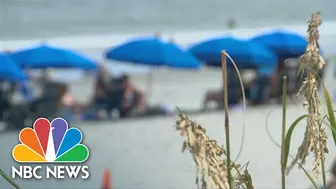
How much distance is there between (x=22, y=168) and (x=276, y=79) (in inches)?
358

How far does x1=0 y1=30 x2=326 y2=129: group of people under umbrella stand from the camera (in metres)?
13.6

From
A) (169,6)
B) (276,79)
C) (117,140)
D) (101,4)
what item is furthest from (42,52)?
(169,6)

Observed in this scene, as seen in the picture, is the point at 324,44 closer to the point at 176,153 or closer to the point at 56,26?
the point at 56,26

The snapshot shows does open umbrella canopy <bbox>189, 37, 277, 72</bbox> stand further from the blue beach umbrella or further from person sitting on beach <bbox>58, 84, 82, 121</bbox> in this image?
person sitting on beach <bbox>58, 84, 82, 121</bbox>

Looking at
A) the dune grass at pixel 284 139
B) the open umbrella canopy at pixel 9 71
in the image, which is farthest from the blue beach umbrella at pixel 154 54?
the dune grass at pixel 284 139

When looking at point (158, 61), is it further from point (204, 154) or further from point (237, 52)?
point (204, 154)

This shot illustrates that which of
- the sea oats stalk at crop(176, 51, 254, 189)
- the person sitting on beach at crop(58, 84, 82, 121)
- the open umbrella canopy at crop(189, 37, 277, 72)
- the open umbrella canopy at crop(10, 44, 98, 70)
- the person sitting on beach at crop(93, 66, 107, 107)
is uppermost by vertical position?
the open umbrella canopy at crop(189, 37, 277, 72)

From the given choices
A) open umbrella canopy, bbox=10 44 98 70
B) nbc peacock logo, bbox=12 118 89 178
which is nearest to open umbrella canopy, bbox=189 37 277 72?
open umbrella canopy, bbox=10 44 98 70

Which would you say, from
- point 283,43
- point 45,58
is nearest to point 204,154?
point 45,58

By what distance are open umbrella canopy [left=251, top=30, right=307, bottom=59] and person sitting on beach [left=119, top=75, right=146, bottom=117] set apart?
111 inches

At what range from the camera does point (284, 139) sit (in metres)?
3.60

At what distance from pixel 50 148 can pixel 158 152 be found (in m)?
3.56

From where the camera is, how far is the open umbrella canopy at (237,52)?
14453mm

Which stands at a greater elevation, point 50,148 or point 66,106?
point 66,106
